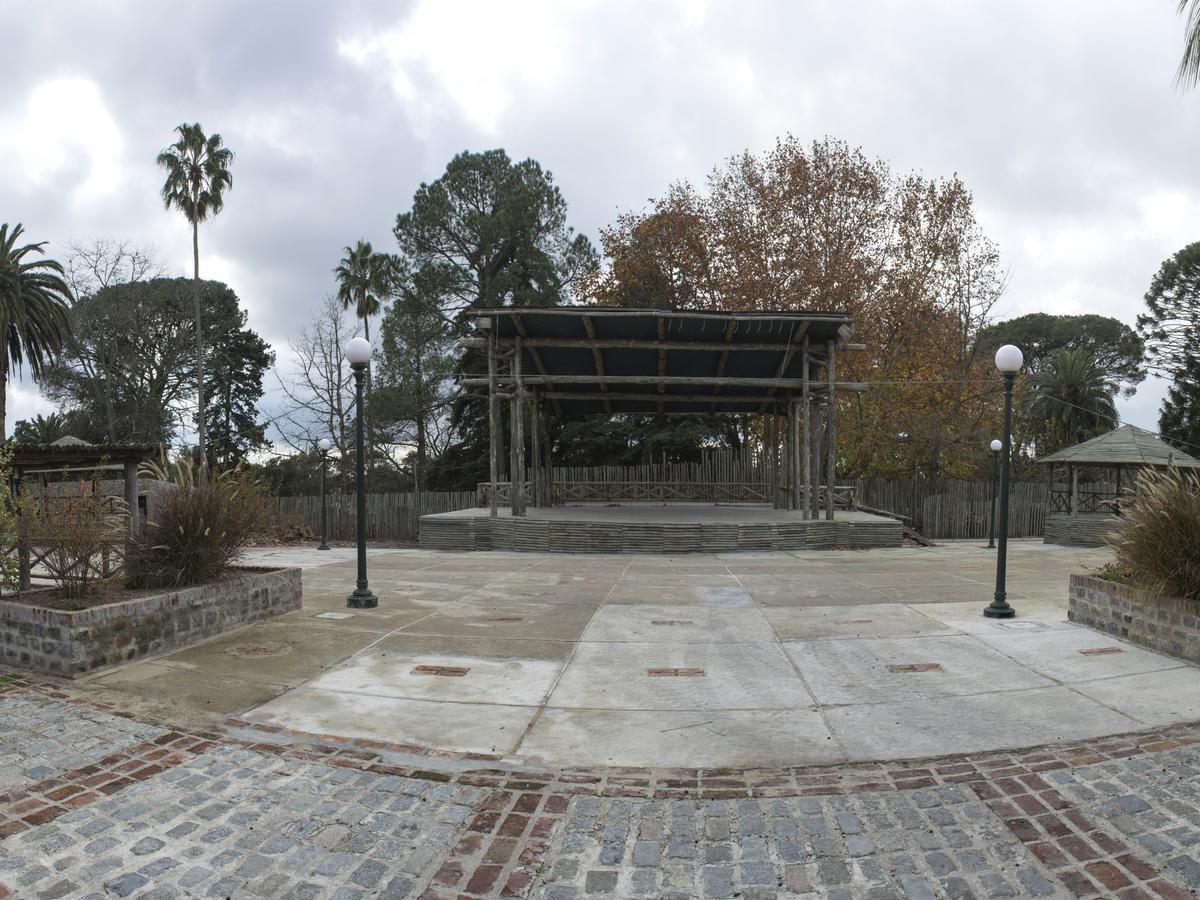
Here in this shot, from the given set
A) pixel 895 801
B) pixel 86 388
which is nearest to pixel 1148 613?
pixel 895 801

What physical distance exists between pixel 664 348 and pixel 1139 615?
39.1ft

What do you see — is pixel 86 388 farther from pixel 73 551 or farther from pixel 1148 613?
pixel 1148 613

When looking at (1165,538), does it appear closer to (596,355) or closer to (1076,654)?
(1076,654)

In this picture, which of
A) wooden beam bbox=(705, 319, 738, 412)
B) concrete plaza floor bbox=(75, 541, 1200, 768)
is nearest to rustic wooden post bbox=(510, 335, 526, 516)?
wooden beam bbox=(705, 319, 738, 412)

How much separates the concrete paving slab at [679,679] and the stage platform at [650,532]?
915 centimetres

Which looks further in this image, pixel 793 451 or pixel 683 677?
pixel 793 451

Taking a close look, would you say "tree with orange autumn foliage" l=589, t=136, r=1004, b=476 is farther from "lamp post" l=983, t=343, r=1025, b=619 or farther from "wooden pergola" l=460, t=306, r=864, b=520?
"lamp post" l=983, t=343, r=1025, b=619

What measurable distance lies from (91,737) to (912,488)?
24594 mm

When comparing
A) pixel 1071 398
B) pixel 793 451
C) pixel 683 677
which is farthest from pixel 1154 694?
pixel 1071 398

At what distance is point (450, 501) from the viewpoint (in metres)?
25.7

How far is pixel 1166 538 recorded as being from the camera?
21.8 ft

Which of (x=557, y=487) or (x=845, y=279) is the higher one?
(x=845, y=279)

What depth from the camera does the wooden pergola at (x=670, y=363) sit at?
16.5 m

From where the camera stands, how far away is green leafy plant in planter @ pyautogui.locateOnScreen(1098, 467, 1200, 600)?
642 cm
